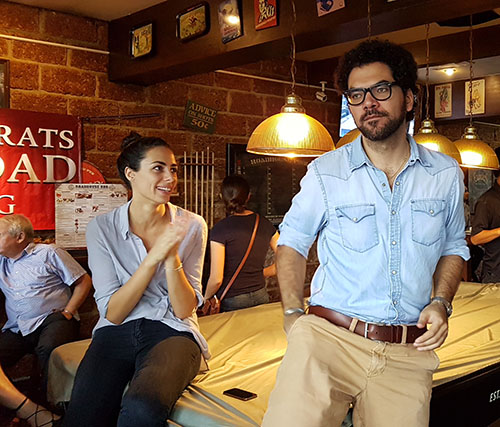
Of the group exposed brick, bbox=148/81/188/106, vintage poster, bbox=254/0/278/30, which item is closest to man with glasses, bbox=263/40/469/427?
vintage poster, bbox=254/0/278/30

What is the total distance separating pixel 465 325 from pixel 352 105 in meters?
1.94

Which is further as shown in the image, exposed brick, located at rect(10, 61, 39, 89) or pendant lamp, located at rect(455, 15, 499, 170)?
exposed brick, located at rect(10, 61, 39, 89)

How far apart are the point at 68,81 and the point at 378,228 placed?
135 inches

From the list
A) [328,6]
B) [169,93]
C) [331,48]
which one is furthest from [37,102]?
[331,48]

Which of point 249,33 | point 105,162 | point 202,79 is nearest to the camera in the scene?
point 249,33

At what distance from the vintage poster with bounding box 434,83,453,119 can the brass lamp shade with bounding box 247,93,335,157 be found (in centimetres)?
397

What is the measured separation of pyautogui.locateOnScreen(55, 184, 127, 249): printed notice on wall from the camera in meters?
4.50

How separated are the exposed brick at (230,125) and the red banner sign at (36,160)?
4.72 ft

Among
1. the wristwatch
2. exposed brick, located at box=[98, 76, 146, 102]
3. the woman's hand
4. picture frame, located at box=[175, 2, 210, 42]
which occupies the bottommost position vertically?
the wristwatch

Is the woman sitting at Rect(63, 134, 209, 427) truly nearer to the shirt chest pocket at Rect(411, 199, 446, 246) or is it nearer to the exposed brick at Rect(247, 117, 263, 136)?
the shirt chest pocket at Rect(411, 199, 446, 246)

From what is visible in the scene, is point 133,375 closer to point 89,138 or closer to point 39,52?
point 89,138

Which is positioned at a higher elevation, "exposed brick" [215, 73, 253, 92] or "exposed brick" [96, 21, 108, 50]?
"exposed brick" [96, 21, 108, 50]

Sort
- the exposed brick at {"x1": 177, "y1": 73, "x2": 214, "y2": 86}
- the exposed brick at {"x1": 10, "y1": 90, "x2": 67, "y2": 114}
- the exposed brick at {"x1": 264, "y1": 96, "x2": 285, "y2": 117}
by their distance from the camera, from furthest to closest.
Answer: the exposed brick at {"x1": 264, "y1": 96, "x2": 285, "y2": 117}
the exposed brick at {"x1": 177, "y1": 73, "x2": 214, "y2": 86}
the exposed brick at {"x1": 10, "y1": 90, "x2": 67, "y2": 114}

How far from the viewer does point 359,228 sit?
180 centimetres
